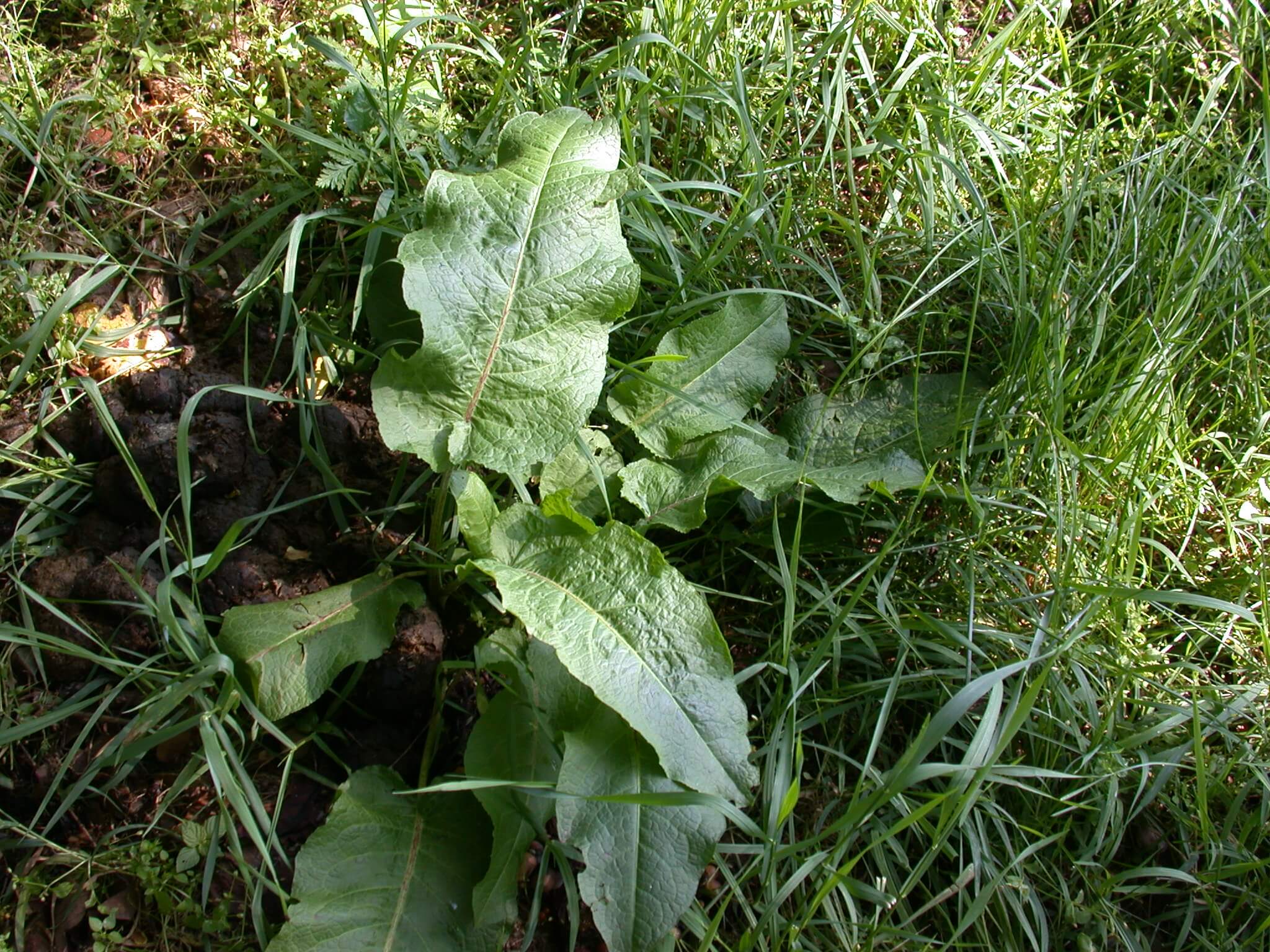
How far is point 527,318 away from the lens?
187 centimetres

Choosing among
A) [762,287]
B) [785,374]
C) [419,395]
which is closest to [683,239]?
[762,287]

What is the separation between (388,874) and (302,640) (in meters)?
0.42

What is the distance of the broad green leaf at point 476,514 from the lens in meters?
1.69

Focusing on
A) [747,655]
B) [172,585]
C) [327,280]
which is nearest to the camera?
[172,585]

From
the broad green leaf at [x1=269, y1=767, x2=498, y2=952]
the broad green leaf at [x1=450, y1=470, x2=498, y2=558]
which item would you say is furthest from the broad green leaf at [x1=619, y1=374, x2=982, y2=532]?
the broad green leaf at [x1=269, y1=767, x2=498, y2=952]

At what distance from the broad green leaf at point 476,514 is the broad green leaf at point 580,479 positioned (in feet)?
0.71

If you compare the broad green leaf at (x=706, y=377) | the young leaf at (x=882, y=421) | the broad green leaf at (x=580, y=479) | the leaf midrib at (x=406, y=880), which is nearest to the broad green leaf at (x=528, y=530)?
the broad green leaf at (x=580, y=479)

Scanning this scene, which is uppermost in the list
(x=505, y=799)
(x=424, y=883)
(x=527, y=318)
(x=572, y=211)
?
(x=572, y=211)

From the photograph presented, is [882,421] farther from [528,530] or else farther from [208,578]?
[208,578]

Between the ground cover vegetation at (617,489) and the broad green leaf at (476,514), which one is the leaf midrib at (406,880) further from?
the broad green leaf at (476,514)

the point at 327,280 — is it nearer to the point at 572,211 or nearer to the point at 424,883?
the point at 572,211

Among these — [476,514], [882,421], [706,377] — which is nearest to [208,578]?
[476,514]

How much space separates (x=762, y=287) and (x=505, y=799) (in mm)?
1316

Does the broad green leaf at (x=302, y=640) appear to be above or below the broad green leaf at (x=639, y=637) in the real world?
below
